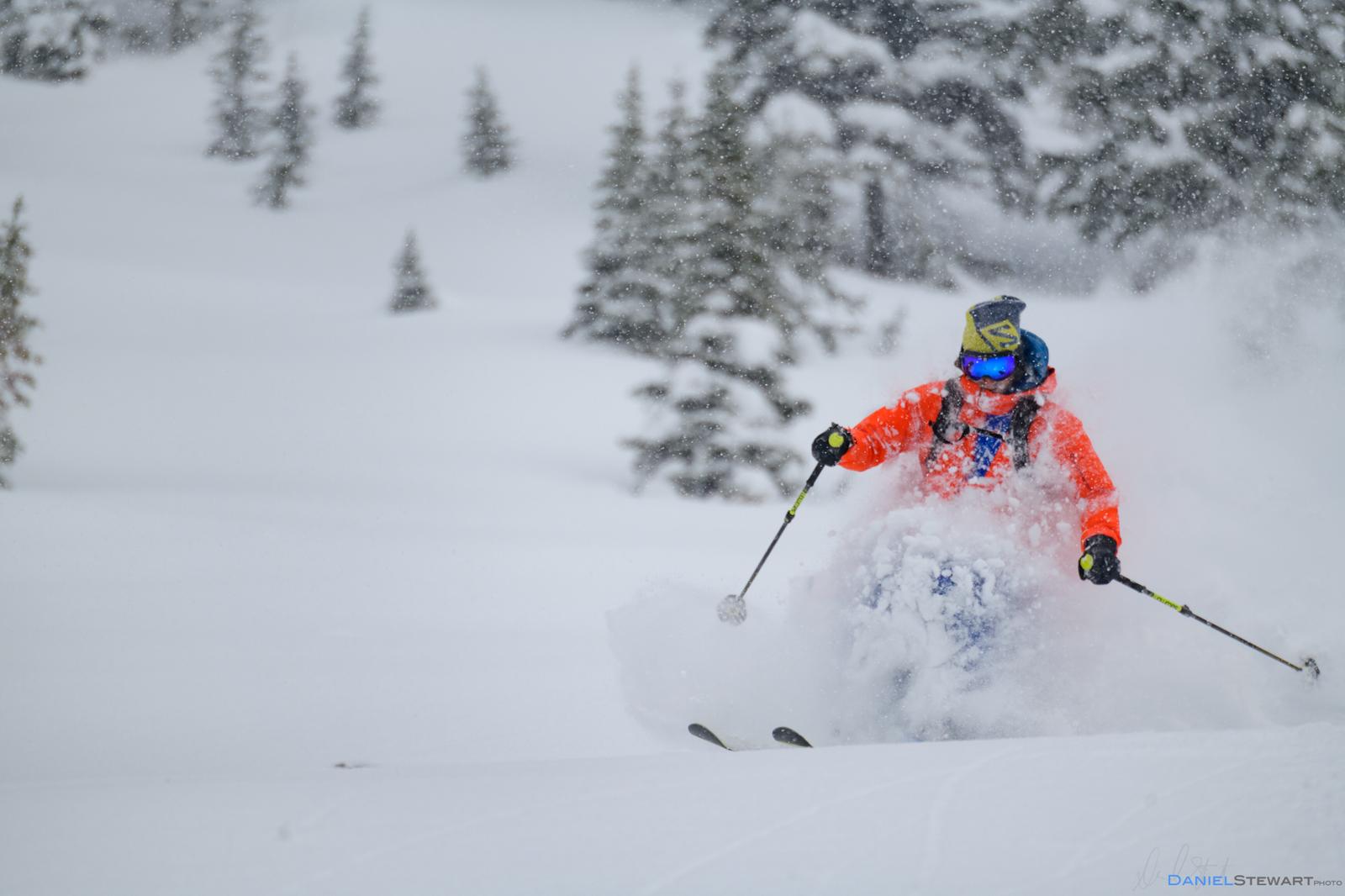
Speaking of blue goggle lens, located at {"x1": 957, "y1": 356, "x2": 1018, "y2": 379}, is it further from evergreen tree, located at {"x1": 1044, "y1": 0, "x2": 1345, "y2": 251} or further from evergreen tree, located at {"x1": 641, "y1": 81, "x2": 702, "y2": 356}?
evergreen tree, located at {"x1": 1044, "y1": 0, "x2": 1345, "y2": 251}

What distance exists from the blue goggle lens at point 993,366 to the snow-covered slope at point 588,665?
Result: 77 centimetres

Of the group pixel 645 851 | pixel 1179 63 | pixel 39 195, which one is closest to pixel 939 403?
pixel 645 851

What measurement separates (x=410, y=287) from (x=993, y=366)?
23.7 m

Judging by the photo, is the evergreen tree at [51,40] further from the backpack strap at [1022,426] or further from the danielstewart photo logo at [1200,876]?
the danielstewart photo logo at [1200,876]

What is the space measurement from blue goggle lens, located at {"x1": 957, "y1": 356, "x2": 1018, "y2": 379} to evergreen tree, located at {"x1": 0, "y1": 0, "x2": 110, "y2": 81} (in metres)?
52.3

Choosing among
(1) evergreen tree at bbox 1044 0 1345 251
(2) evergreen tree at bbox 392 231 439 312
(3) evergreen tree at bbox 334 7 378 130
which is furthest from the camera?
(3) evergreen tree at bbox 334 7 378 130

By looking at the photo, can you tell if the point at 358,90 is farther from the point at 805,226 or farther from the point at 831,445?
the point at 831,445

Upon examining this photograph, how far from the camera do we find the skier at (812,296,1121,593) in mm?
4613

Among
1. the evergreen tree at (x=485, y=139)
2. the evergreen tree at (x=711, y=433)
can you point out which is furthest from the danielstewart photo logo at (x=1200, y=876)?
the evergreen tree at (x=485, y=139)

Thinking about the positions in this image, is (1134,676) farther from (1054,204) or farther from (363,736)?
(1054,204)

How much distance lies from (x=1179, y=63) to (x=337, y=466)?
19395 millimetres

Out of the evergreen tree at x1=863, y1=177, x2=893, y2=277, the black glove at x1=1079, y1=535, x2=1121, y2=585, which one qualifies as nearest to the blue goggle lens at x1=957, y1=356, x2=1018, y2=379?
the black glove at x1=1079, y1=535, x2=1121, y2=585

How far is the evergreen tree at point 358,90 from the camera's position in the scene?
145 feet

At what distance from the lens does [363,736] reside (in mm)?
4395
